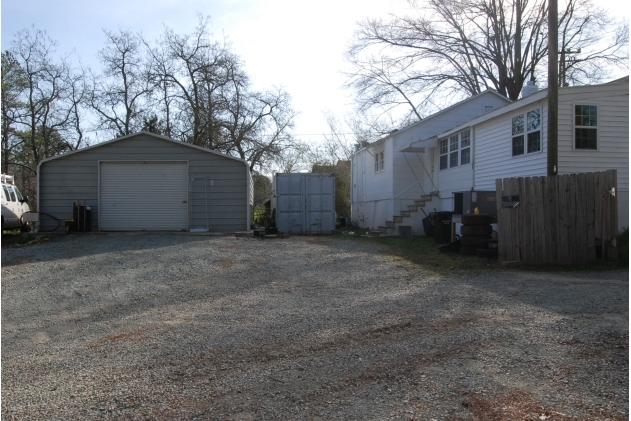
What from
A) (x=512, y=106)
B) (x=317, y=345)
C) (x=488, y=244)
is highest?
(x=512, y=106)

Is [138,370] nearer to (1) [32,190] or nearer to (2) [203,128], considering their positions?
(2) [203,128]

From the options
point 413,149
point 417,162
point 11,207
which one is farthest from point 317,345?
point 11,207

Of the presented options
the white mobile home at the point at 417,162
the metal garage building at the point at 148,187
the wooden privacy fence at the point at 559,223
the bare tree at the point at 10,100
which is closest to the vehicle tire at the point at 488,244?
the wooden privacy fence at the point at 559,223

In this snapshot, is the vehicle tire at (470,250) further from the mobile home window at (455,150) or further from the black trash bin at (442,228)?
the mobile home window at (455,150)

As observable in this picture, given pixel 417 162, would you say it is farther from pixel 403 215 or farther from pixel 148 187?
pixel 148 187

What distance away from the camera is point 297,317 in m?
6.89

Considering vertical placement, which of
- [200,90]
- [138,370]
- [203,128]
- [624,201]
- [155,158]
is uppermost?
[200,90]

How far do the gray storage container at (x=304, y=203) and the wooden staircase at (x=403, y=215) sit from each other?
7.04 ft

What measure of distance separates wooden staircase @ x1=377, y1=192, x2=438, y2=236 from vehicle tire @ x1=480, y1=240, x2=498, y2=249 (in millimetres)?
7594

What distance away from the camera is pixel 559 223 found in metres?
10.8

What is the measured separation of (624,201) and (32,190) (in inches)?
1381

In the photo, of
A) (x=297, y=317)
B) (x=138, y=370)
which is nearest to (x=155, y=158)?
(x=297, y=317)

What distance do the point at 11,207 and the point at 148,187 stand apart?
4948 mm

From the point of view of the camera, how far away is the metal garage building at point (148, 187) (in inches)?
752
